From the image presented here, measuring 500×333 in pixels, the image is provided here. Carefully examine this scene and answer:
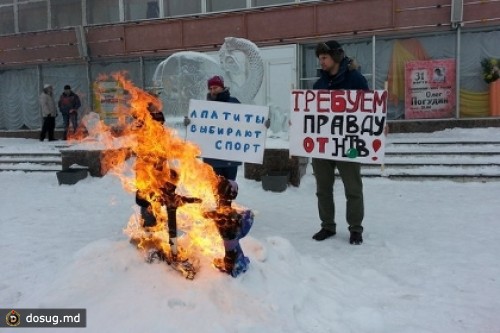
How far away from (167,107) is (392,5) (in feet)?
25.4

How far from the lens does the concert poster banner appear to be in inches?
569

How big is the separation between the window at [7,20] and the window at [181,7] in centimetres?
782

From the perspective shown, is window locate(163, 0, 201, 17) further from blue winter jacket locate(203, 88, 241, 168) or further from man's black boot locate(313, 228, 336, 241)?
man's black boot locate(313, 228, 336, 241)

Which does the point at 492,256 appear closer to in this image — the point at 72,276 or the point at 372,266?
the point at 372,266

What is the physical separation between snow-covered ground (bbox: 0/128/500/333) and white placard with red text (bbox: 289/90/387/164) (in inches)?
41.7

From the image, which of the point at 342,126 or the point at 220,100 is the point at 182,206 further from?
the point at 342,126

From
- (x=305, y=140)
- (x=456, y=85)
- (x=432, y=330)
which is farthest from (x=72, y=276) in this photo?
(x=456, y=85)

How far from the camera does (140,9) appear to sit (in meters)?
19.1

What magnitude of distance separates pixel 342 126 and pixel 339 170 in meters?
0.60

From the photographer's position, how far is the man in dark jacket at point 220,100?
607 cm

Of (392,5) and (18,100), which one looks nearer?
(392,5)

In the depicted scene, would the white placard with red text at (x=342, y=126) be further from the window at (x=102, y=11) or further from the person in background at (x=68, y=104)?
the window at (x=102, y=11)

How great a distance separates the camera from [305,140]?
6.04m

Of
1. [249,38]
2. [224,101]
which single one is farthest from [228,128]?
[249,38]
